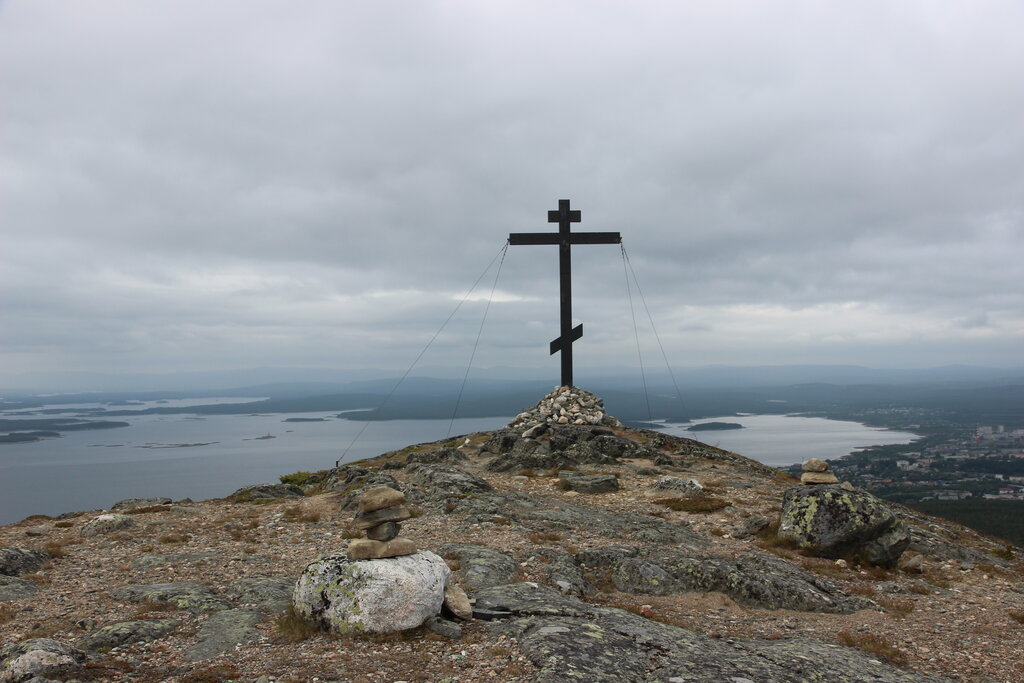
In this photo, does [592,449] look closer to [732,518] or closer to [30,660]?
[732,518]

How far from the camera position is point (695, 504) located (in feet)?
59.1

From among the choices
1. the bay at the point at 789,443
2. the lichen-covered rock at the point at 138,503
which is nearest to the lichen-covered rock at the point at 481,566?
the lichen-covered rock at the point at 138,503

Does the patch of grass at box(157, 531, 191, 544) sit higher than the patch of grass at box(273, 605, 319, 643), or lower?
lower

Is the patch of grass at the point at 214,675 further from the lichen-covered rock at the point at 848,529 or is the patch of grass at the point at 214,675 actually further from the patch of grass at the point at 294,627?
the lichen-covered rock at the point at 848,529

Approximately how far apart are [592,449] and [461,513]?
31.9 ft

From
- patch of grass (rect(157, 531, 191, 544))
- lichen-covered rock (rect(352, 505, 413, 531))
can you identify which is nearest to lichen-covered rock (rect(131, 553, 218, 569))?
patch of grass (rect(157, 531, 191, 544))

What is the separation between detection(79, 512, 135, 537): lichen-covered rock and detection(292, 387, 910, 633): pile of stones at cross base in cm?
598

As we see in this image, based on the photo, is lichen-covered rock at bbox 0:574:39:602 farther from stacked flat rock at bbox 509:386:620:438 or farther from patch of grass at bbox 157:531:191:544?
stacked flat rock at bbox 509:386:620:438

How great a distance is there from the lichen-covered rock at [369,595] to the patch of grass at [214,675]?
1351 millimetres

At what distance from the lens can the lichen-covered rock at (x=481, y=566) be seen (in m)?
11.3

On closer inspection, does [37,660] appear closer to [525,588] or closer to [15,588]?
[15,588]

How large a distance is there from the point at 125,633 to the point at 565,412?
22.5m

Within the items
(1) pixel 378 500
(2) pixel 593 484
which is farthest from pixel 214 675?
(2) pixel 593 484

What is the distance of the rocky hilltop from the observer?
24.2 feet
